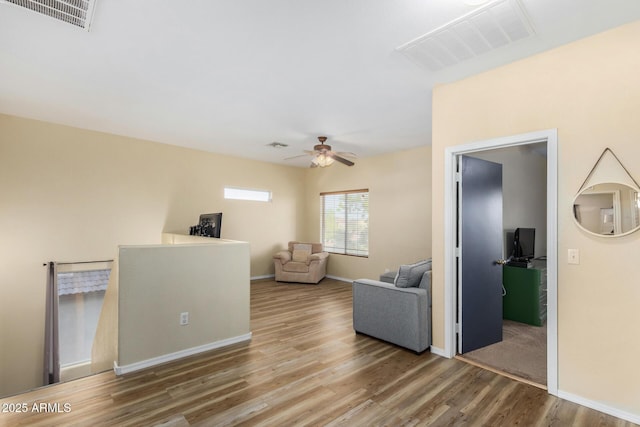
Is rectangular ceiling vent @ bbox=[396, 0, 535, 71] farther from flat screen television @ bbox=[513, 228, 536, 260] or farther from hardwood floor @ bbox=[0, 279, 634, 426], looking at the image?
flat screen television @ bbox=[513, 228, 536, 260]

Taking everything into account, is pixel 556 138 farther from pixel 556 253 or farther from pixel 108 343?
pixel 108 343

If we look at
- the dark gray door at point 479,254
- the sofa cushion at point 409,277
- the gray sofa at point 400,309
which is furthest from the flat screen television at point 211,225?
the dark gray door at point 479,254

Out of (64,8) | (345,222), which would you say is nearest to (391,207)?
(345,222)

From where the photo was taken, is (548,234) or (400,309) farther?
(400,309)

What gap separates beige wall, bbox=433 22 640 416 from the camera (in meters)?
2.11

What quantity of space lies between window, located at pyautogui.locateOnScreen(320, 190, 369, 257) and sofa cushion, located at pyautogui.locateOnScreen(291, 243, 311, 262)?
25.8 inches

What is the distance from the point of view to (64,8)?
204 cm

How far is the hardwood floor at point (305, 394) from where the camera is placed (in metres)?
2.10

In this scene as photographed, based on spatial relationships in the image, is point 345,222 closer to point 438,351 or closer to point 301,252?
point 301,252

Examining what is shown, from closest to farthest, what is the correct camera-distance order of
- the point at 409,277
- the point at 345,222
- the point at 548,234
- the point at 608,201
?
the point at 608,201
the point at 548,234
the point at 409,277
the point at 345,222

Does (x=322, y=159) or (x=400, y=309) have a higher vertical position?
(x=322, y=159)

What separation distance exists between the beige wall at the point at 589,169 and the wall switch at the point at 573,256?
28 mm

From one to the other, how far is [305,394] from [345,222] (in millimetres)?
4953

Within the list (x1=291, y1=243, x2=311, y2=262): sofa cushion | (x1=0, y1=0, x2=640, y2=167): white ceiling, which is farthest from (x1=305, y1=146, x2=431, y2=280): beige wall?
(x1=0, y1=0, x2=640, y2=167): white ceiling
